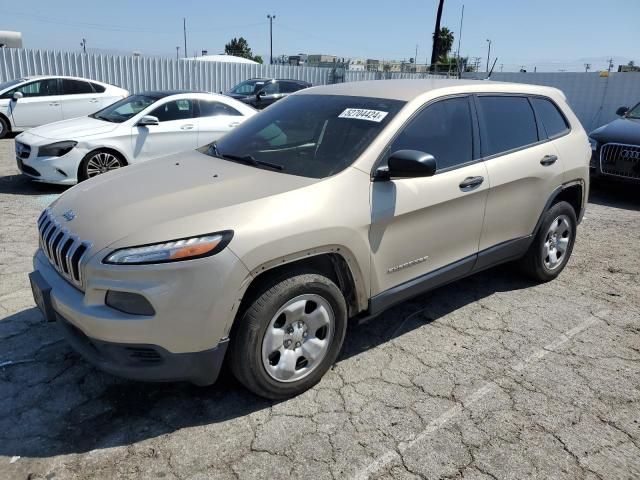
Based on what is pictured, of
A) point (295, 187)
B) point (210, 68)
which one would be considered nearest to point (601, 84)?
point (210, 68)

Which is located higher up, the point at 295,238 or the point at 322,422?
the point at 295,238

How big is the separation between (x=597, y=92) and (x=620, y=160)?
11.5m

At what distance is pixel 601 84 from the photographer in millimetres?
Answer: 17484

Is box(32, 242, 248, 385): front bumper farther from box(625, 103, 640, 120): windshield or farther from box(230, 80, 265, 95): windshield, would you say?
box(230, 80, 265, 95): windshield

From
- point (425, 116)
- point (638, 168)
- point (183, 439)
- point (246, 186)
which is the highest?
point (425, 116)

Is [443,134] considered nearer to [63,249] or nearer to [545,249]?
[545,249]

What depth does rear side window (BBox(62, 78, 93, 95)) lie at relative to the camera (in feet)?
40.0

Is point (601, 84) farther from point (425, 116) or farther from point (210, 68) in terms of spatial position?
point (425, 116)

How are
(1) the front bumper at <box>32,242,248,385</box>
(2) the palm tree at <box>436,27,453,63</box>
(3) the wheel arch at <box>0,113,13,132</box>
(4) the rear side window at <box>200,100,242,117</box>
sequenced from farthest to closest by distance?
(2) the palm tree at <box>436,27,453,63</box>
(3) the wheel arch at <box>0,113,13,132</box>
(4) the rear side window at <box>200,100,242,117</box>
(1) the front bumper at <box>32,242,248,385</box>

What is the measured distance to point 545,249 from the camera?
4.59m

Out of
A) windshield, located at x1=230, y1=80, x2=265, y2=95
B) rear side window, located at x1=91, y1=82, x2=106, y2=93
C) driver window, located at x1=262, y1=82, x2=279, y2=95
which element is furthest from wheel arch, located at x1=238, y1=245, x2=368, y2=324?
windshield, located at x1=230, y1=80, x2=265, y2=95

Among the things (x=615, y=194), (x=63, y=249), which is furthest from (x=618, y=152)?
(x=63, y=249)

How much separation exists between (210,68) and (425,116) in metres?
19.3

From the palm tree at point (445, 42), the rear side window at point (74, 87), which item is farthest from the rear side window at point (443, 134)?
the palm tree at point (445, 42)
